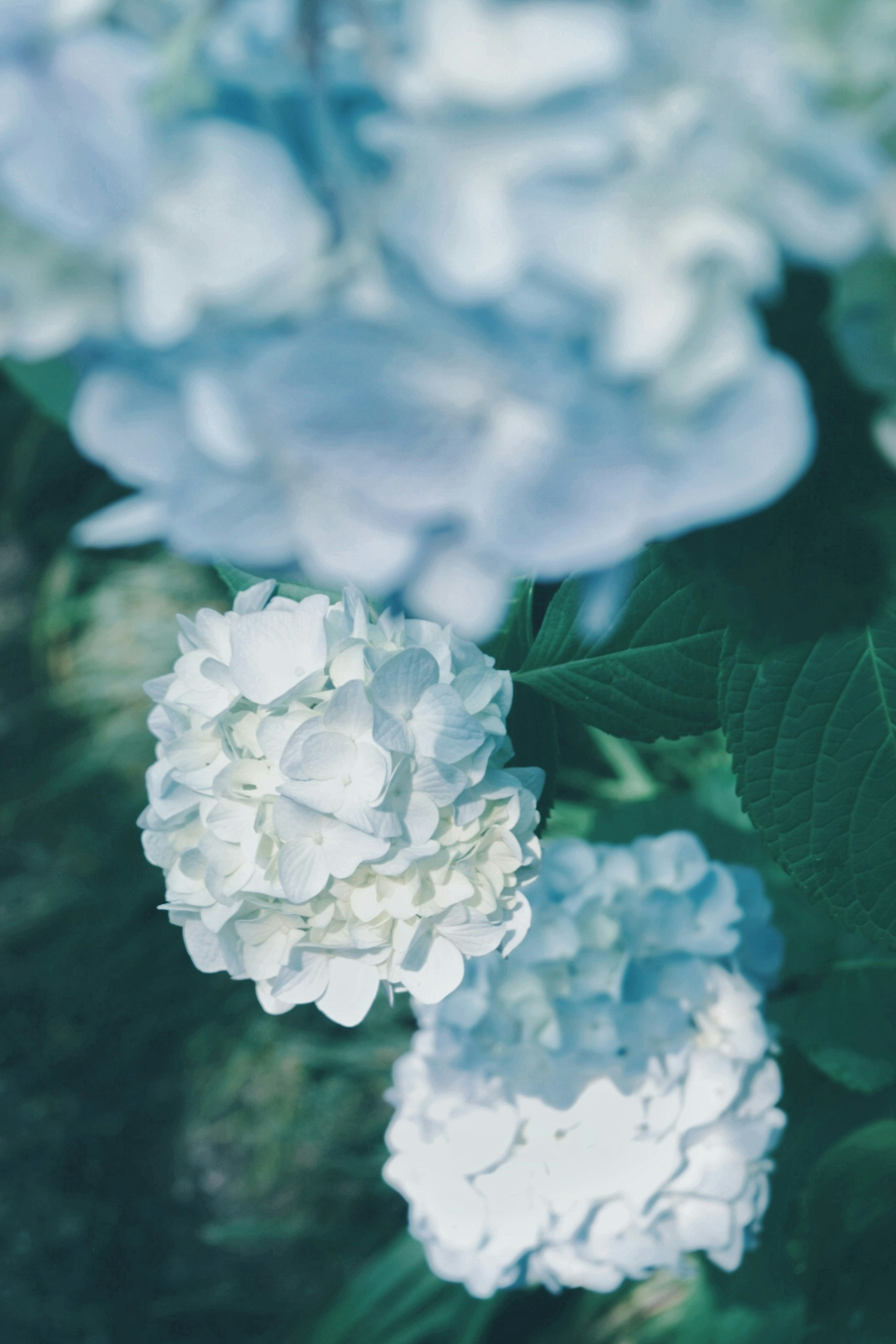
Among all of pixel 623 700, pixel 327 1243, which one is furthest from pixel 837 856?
pixel 327 1243

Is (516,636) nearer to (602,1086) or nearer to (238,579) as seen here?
(238,579)

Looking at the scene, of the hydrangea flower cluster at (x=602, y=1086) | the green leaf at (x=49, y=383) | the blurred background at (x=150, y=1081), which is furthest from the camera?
the blurred background at (x=150, y=1081)

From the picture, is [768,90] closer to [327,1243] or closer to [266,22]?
[266,22]

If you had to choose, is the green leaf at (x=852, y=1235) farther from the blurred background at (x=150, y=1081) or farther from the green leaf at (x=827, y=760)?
the green leaf at (x=827, y=760)

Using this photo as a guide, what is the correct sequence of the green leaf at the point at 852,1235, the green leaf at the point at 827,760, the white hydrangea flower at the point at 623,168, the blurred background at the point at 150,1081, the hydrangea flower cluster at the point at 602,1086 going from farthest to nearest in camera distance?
the blurred background at the point at 150,1081
the green leaf at the point at 852,1235
the hydrangea flower cluster at the point at 602,1086
the green leaf at the point at 827,760
the white hydrangea flower at the point at 623,168

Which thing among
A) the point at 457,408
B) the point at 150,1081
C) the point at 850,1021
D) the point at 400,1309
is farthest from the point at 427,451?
the point at 150,1081

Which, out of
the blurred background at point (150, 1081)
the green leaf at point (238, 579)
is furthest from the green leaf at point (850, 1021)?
the green leaf at point (238, 579)
